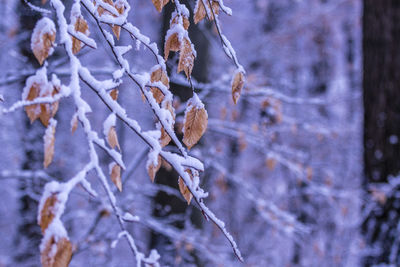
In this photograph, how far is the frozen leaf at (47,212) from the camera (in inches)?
43.0

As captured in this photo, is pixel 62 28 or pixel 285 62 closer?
pixel 62 28

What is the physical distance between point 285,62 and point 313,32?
1.14m

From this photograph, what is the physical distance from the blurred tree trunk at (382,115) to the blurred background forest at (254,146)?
11 millimetres

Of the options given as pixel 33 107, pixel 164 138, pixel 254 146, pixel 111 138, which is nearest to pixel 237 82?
pixel 164 138

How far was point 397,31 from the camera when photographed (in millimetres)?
3918

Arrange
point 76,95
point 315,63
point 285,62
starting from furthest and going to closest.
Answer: point 315,63
point 285,62
point 76,95

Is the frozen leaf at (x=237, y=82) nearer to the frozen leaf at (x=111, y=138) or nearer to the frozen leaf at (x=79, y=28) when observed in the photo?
the frozen leaf at (x=111, y=138)

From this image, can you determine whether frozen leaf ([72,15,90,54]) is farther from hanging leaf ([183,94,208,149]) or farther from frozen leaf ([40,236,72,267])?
frozen leaf ([40,236,72,267])

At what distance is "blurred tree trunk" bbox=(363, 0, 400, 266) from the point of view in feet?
12.7

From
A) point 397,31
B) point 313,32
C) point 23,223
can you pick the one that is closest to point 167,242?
point 397,31

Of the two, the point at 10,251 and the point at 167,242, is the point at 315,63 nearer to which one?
the point at 167,242

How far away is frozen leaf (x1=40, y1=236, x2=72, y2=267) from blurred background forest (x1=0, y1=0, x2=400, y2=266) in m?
1.82

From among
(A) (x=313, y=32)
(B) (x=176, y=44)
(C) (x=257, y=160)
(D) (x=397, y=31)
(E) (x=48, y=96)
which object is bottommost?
(C) (x=257, y=160)

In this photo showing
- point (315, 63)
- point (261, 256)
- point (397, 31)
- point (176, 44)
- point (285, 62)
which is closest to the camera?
point (176, 44)
